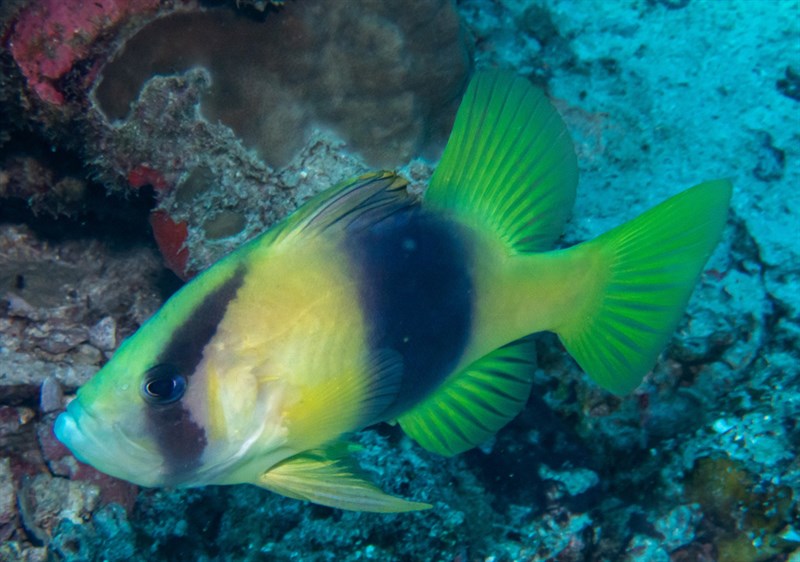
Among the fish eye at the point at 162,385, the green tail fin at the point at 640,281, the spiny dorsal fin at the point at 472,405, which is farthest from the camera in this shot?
the spiny dorsal fin at the point at 472,405

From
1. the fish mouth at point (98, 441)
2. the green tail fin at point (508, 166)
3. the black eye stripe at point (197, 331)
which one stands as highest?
the green tail fin at point (508, 166)

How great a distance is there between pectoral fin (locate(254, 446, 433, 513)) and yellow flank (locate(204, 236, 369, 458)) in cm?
13

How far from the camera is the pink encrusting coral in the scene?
2756 millimetres

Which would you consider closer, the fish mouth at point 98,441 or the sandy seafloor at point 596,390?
the fish mouth at point 98,441

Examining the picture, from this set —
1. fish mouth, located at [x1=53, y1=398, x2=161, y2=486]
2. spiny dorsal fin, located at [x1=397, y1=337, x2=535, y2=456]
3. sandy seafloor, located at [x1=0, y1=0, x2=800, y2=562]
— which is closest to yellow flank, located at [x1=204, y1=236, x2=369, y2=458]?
fish mouth, located at [x1=53, y1=398, x2=161, y2=486]

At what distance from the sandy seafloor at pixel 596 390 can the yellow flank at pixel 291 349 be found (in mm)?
1136

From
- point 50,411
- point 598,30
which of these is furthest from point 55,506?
point 598,30

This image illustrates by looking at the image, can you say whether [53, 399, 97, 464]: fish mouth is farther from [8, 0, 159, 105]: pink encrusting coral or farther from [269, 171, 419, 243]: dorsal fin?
[8, 0, 159, 105]: pink encrusting coral

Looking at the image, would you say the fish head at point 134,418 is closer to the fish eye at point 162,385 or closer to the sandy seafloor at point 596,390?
the fish eye at point 162,385

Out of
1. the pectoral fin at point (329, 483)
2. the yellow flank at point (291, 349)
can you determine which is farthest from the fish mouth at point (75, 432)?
the pectoral fin at point (329, 483)

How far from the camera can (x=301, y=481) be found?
5.84 ft

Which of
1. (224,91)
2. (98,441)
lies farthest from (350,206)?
(224,91)

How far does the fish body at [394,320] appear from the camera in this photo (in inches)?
62.1

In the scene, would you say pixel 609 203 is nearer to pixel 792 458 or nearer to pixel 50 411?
pixel 792 458
